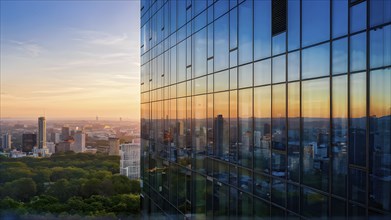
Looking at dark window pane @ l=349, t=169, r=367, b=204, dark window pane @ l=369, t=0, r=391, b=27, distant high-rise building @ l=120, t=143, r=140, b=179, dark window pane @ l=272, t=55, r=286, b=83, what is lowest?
distant high-rise building @ l=120, t=143, r=140, b=179

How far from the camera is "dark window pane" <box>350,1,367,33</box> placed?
5.88 m

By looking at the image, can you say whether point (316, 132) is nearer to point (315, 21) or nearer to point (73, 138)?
point (315, 21)

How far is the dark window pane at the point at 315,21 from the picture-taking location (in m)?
6.73

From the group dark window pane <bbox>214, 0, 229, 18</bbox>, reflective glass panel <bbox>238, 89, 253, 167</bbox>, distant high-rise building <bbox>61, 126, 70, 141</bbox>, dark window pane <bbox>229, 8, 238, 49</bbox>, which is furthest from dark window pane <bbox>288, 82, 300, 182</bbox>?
distant high-rise building <bbox>61, 126, 70, 141</bbox>

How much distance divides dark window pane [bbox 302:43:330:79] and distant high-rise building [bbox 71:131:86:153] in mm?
33939

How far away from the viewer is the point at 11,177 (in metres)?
35.5

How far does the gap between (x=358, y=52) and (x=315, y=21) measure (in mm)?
1389

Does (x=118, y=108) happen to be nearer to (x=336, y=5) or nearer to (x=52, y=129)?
(x=52, y=129)

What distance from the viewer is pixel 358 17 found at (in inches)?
236

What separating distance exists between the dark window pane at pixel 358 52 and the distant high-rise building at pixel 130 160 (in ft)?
65.9

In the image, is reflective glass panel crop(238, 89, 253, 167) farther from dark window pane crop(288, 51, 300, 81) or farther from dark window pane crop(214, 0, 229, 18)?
dark window pane crop(214, 0, 229, 18)

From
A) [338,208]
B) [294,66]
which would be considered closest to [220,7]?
[294,66]

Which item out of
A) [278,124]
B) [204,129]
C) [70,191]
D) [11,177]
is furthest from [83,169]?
[278,124]

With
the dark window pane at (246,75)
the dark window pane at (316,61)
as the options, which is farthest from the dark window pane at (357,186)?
the dark window pane at (246,75)
